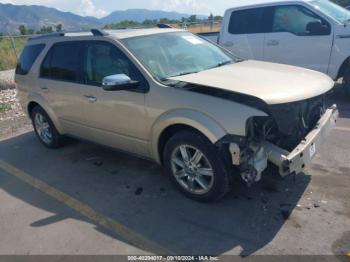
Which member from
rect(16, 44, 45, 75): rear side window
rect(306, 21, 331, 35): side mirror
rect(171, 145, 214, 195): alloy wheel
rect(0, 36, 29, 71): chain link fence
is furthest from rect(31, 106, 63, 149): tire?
rect(0, 36, 29, 71): chain link fence

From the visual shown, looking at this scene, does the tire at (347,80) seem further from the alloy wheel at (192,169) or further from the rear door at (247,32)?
the alloy wheel at (192,169)

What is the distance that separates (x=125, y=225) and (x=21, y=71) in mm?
3839

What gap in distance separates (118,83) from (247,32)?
500 cm

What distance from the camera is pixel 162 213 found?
3.71 meters

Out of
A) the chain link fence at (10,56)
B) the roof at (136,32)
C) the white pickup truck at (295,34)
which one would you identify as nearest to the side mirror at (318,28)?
the white pickup truck at (295,34)

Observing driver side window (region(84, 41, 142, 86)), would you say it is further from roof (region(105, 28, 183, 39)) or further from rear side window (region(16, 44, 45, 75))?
rear side window (region(16, 44, 45, 75))

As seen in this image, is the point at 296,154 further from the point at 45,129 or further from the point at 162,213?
the point at 45,129

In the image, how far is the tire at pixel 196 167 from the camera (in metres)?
3.49

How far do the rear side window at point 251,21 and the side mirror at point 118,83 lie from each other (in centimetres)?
478

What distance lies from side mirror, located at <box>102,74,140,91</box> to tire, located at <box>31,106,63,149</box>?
2.29 metres

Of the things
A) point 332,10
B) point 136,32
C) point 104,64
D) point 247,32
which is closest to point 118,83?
point 104,64

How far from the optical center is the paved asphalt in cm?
317

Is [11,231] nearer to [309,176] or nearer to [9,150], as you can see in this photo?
[9,150]

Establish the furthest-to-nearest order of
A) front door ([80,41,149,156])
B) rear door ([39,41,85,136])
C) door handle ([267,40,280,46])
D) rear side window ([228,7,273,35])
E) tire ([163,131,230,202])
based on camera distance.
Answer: rear side window ([228,7,273,35]) < door handle ([267,40,280,46]) < rear door ([39,41,85,136]) < front door ([80,41,149,156]) < tire ([163,131,230,202])
